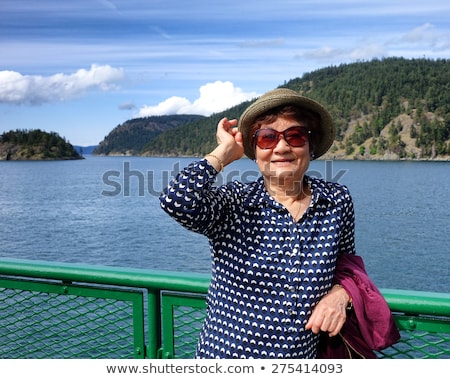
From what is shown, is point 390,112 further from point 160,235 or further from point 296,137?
point 296,137

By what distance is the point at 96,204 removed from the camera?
187 ft

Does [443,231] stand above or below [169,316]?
below

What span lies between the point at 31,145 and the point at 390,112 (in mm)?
A: 116807

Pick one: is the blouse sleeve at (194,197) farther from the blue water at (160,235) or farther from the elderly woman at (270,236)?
the blue water at (160,235)

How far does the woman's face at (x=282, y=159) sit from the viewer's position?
93.3 inches

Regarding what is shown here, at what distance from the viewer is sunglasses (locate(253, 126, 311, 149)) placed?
2.38 m

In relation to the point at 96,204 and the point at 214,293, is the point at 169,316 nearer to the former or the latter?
the point at 214,293

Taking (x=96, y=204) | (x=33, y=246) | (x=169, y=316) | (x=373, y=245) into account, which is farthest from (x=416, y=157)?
(x=169, y=316)

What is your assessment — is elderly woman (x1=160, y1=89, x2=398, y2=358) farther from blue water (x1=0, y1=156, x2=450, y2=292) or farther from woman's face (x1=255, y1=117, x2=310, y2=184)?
blue water (x1=0, y1=156, x2=450, y2=292)

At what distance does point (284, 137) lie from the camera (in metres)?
2.38

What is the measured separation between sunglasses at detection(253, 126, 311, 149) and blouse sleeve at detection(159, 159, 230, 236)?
10.8 inches

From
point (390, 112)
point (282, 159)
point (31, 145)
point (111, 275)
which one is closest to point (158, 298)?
point (111, 275)

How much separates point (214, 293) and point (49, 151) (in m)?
201

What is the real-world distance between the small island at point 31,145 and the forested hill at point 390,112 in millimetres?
47161
